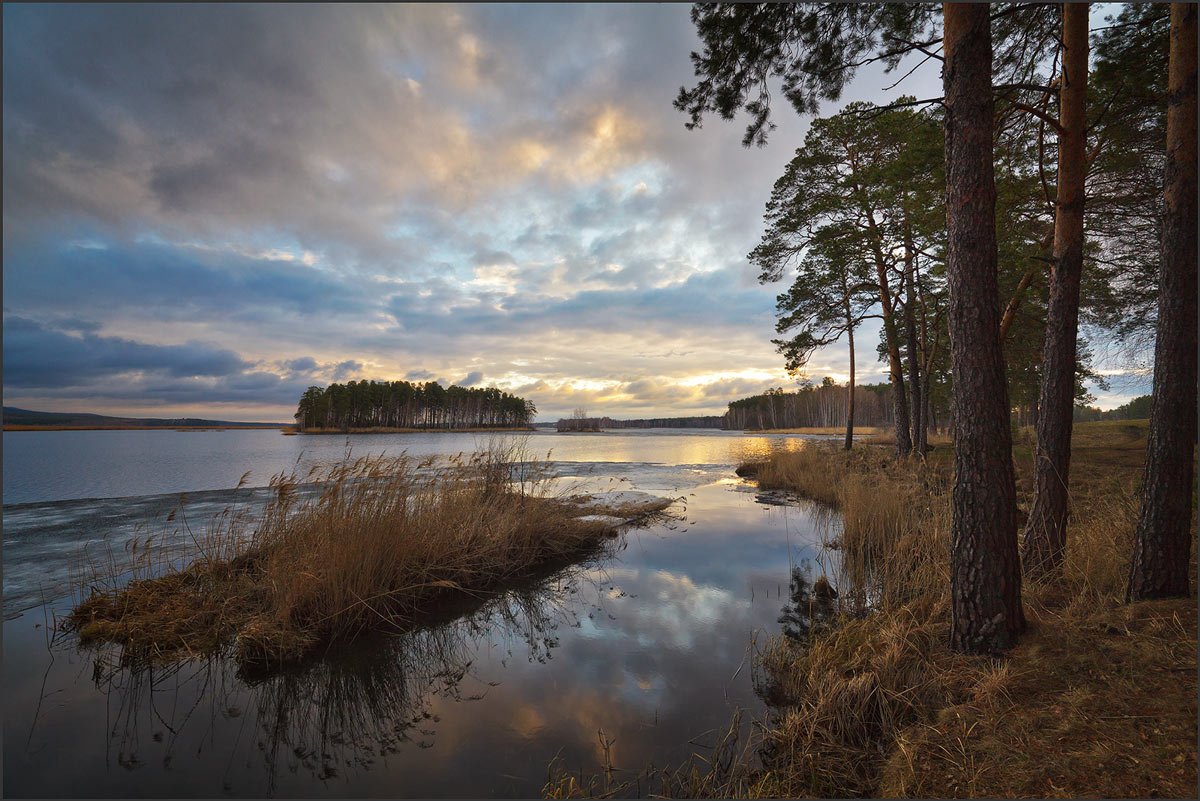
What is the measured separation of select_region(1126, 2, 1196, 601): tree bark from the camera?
3881 mm

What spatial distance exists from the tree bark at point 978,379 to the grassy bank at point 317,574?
533 cm

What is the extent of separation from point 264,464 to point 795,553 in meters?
23.9

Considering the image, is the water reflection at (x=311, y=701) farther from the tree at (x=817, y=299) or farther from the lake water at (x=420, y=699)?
the tree at (x=817, y=299)

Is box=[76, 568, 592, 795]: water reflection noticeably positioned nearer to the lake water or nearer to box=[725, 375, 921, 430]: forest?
the lake water

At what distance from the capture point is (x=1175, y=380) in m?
3.96

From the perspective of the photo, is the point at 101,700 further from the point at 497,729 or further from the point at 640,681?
the point at 640,681

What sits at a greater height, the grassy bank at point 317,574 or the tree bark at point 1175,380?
the tree bark at point 1175,380

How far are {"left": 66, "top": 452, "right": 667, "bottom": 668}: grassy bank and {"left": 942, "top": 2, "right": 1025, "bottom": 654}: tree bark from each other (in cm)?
533

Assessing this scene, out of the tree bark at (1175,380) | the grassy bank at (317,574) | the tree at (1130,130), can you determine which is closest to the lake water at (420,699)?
the grassy bank at (317,574)

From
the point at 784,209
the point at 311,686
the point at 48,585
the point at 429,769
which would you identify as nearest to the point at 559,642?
the point at 429,769

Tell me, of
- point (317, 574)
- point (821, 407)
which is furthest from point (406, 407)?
point (317, 574)

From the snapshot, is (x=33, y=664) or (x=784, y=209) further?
(x=784, y=209)

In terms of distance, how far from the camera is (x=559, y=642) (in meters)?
5.10

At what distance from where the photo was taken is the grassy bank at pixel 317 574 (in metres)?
4.75
